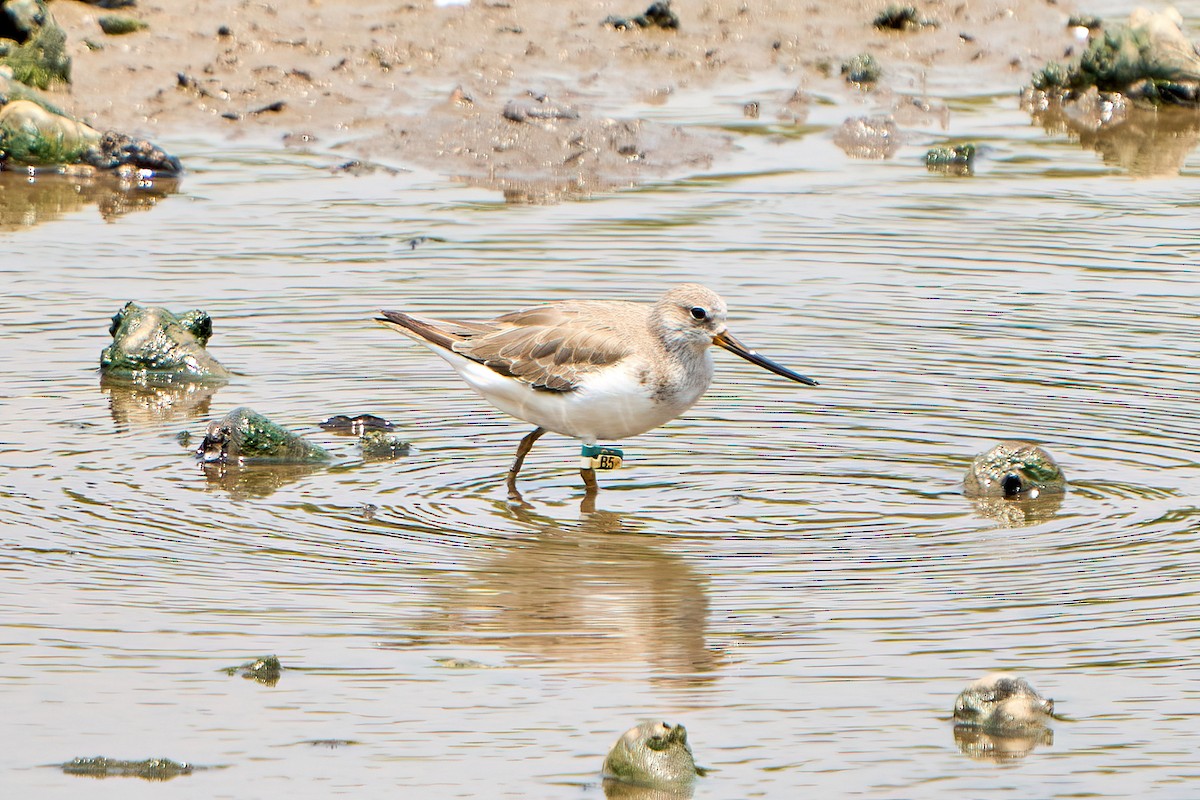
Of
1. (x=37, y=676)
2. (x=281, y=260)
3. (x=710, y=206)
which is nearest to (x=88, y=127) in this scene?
(x=281, y=260)

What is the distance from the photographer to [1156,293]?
460 inches

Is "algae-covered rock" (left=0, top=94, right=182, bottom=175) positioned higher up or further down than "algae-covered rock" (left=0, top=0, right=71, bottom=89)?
further down

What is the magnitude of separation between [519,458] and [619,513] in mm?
756

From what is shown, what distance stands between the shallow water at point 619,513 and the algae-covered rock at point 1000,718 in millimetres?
78

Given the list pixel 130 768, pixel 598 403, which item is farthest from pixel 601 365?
pixel 130 768

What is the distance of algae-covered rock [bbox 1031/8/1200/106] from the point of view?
57.2ft

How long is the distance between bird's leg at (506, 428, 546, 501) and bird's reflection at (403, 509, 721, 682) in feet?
1.82

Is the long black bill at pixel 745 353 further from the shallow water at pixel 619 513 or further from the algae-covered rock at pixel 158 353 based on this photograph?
the algae-covered rock at pixel 158 353

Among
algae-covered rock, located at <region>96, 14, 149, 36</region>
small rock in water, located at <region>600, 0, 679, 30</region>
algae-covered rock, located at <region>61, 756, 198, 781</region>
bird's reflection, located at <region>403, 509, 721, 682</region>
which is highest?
small rock in water, located at <region>600, 0, 679, 30</region>

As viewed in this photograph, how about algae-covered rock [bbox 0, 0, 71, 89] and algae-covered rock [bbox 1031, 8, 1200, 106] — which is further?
algae-covered rock [bbox 1031, 8, 1200, 106]

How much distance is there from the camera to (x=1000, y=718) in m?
5.88

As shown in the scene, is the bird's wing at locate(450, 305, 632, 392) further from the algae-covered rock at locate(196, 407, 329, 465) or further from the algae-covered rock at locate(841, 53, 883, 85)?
the algae-covered rock at locate(841, 53, 883, 85)

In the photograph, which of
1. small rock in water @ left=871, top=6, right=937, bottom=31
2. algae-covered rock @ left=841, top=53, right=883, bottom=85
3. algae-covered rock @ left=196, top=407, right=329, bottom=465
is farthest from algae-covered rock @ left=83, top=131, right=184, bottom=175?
small rock in water @ left=871, top=6, right=937, bottom=31

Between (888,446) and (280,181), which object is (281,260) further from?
(888,446)
